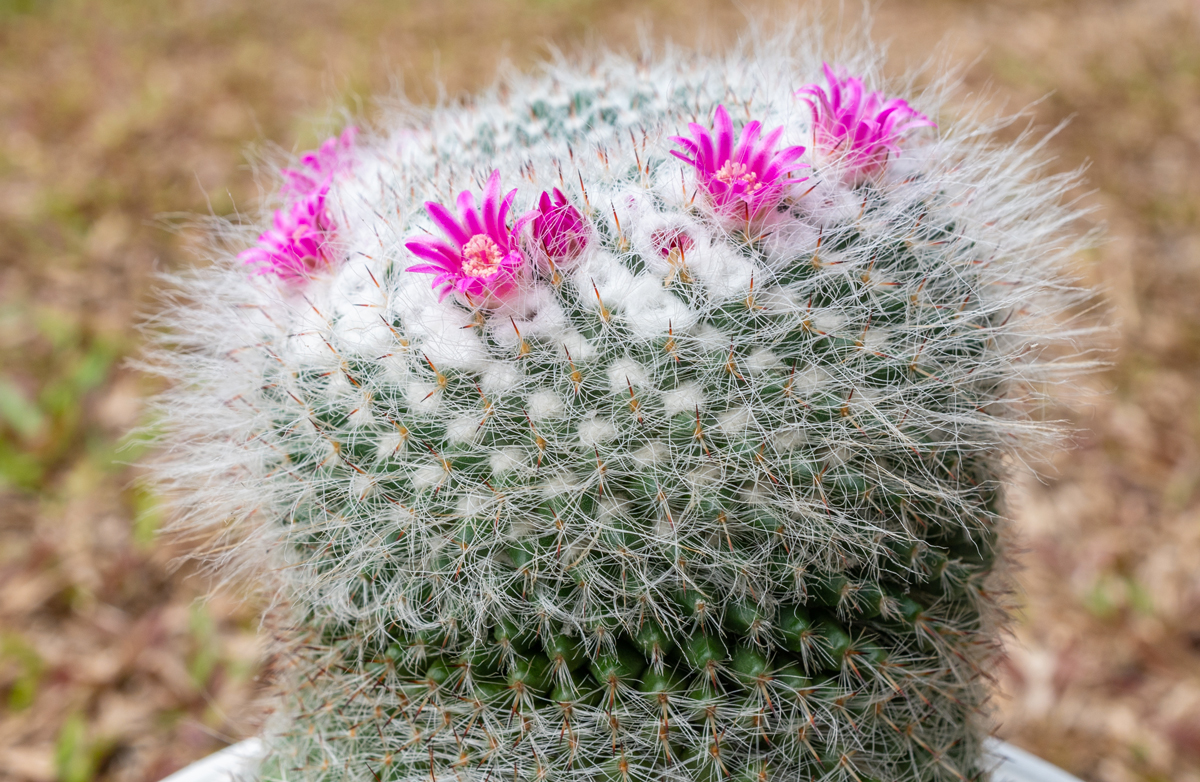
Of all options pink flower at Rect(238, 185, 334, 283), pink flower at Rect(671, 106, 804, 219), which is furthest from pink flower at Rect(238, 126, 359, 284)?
pink flower at Rect(671, 106, 804, 219)

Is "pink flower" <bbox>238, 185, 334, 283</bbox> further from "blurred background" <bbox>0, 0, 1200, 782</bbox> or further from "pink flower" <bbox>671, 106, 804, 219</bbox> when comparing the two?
"pink flower" <bbox>671, 106, 804, 219</bbox>

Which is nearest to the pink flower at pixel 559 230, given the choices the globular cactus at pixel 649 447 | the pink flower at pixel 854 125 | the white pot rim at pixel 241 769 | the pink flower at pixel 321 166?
the globular cactus at pixel 649 447

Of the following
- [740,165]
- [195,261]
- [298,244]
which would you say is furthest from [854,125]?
[195,261]

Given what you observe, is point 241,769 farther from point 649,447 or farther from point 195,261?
point 195,261

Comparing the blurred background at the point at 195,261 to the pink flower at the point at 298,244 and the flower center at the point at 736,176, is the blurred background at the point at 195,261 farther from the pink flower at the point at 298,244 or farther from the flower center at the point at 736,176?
the flower center at the point at 736,176

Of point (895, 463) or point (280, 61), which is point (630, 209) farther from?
point (280, 61)

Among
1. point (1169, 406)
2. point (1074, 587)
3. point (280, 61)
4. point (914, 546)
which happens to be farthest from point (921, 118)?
point (280, 61)
